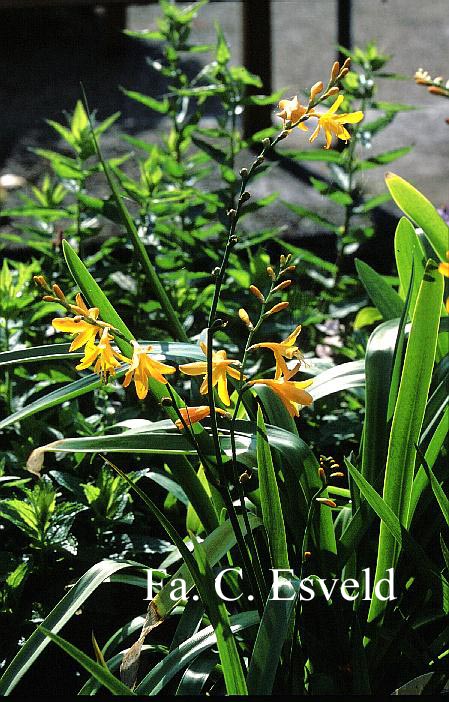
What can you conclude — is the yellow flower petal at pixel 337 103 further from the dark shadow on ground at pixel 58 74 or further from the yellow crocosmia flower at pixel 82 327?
the dark shadow on ground at pixel 58 74

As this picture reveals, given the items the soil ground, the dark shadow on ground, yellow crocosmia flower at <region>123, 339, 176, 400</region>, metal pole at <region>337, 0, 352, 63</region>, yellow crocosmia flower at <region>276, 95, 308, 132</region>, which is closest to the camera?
yellow crocosmia flower at <region>123, 339, 176, 400</region>

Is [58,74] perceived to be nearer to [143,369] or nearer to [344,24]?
[344,24]

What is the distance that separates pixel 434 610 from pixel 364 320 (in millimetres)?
772

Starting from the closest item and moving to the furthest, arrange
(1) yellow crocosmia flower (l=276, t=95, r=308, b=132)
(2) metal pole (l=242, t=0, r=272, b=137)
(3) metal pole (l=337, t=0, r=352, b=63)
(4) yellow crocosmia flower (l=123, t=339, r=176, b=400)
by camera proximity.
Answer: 1. (4) yellow crocosmia flower (l=123, t=339, r=176, b=400)
2. (1) yellow crocosmia flower (l=276, t=95, r=308, b=132)
3. (2) metal pole (l=242, t=0, r=272, b=137)
4. (3) metal pole (l=337, t=0, r=352, b=63)

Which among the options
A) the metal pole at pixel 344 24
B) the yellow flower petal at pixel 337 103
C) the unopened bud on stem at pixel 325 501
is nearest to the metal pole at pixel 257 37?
the metal pole at pixel 344 24

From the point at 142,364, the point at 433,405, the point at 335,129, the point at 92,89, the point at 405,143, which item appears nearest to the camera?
the point at 142,364

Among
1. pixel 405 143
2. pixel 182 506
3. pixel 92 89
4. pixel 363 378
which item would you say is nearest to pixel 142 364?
pixel 363 378

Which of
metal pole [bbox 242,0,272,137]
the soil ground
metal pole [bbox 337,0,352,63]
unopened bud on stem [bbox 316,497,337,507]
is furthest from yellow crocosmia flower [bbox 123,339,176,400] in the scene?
metal pole [bbox 337,0,352,63]

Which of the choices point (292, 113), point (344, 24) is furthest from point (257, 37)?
point (292, 113)

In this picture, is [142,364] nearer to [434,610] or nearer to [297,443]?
[297,443]

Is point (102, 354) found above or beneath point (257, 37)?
beneath

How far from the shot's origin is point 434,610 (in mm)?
1376

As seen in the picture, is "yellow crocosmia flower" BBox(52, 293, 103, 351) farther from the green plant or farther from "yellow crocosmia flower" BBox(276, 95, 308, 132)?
"yellow crocosmia flower" BBox(276, 95, 308, 132)

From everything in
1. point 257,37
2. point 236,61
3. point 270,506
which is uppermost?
point 257,37
